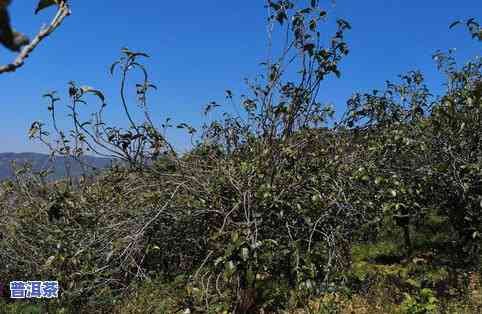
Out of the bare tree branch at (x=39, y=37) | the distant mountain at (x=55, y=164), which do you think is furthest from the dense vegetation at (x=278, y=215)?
the bare tree branch at (x=39, y=37)

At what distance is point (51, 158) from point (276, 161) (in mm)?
3957

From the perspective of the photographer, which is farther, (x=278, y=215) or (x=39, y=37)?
(x=278, y=215)

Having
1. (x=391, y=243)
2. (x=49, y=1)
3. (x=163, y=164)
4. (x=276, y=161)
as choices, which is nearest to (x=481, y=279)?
(x=391, y=243)

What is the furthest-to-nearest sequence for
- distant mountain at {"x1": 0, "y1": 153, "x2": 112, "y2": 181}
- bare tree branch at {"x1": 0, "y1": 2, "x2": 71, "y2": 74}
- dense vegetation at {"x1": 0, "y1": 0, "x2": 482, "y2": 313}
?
1. distant mountain at {"x1": 0, "y1": 153, "x2": 112, "y2": 181}
2. dense vegetation at {"x1": 0, "y1": 0, "x2": 482, "y2": 313}
3. bare tree branch at {"x1": 0, "y1": 2, "x2": 71, "y2": 74}

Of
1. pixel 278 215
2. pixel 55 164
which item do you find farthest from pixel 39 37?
pixel 55 164

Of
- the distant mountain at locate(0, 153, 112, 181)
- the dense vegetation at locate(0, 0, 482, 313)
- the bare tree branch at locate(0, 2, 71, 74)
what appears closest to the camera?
the bare tree branch at locate(0, 2, 71, 74)

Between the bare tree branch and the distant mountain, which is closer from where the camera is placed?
the bare tree branch

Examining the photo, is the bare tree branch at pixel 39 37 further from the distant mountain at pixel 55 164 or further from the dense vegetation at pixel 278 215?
the distant mountain at pixel 55 164

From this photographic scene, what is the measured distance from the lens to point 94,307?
17.6ft

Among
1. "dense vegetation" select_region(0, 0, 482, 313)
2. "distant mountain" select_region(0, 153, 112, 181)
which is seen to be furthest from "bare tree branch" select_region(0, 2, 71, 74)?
"distant mountain" select_region(0, 153, 112, 181)

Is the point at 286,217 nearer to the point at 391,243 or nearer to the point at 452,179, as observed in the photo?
the point at 452,179

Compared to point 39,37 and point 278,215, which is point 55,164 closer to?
point 278,215

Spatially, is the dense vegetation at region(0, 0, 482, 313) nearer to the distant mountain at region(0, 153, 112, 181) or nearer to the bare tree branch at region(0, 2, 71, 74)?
the distant mountain at region(0, 153, 112, 181)

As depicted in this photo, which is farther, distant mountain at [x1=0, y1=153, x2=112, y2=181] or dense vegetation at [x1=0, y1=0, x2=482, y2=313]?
distant mountain at [x1=0, y1=153, x2=112, y2=181]
